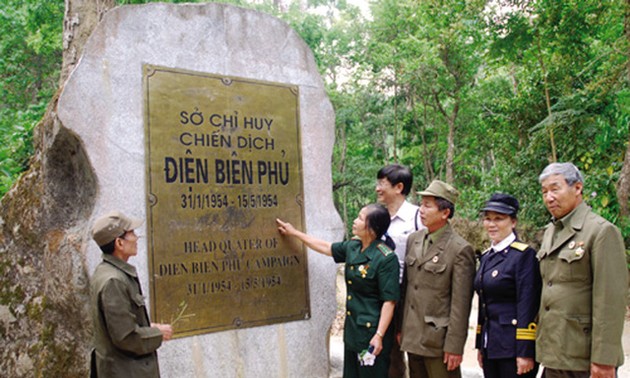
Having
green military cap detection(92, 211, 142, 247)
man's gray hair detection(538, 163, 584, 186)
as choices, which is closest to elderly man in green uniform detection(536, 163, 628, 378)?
man's gray hair detection(538, 163, 584, 186)

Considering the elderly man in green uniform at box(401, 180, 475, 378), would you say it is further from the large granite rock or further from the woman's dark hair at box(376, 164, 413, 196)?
the large granite rock

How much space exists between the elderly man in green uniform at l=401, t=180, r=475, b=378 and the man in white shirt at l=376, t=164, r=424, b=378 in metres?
0.27

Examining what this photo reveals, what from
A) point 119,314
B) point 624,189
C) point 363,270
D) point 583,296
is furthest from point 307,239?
point 624,189

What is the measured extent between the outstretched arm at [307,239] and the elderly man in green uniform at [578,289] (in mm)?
1182

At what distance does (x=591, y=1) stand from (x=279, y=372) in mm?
6409

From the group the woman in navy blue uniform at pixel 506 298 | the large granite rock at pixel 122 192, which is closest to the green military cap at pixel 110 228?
the large granite rock at pixel 122 192

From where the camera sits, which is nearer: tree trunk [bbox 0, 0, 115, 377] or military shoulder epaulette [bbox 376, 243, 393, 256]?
tree trunk [bbox 0, 0, 115, 377]

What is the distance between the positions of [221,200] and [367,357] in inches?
44.7

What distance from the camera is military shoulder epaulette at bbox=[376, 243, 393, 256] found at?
2901 mm

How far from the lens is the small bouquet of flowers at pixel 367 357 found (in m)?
2.81

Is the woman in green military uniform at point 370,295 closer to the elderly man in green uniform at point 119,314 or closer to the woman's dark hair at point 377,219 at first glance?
the woman's dark hair at point 377,219

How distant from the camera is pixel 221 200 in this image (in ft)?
10.0

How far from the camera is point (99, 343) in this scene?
7.24ft

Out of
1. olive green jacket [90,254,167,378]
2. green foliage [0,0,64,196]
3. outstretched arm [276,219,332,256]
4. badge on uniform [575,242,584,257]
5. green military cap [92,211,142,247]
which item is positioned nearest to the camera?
olive green jacket [90,254,167,378]
